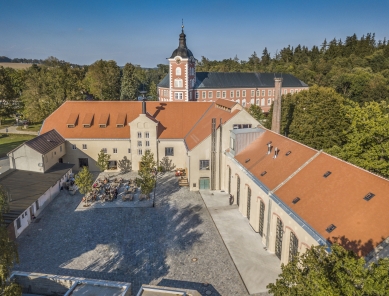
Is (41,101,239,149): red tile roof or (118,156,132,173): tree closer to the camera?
(41,101,239,149): red tile roof

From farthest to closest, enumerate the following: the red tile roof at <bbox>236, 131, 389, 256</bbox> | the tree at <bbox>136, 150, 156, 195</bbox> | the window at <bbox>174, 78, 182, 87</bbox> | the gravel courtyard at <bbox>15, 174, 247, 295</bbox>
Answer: the window at <bbox>174, 78, 182, 87</bbox>, the tree at <bbox>136, 150, 156, 195</bbox>, the gravel courtyard at <bbox>15, 174, 247, 295</bbox>, the red tile roof at <bbox>236, 131, 389, 256</bbox>

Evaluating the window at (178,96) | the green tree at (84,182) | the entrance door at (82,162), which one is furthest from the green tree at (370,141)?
the window at (178,96)

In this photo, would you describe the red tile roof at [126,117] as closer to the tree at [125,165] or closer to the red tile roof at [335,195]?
the tree at [125,165]

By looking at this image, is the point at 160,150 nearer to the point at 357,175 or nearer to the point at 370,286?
the point at 357,175

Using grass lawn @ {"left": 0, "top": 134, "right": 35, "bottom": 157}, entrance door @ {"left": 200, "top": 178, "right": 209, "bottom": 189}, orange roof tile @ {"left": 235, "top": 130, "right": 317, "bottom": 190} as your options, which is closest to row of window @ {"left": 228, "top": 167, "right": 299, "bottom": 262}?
orange roof tile @ {"left": 235, "top": 130, "right": 317, "bottom": 190}

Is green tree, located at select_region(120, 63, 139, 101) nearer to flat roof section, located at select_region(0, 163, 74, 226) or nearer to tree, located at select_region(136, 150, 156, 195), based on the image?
tree, located at select_region(136, 150, 156, 195)
